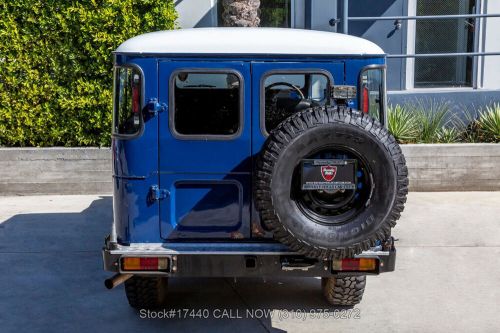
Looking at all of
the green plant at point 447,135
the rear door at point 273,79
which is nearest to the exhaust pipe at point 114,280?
the rear door at point 273,79

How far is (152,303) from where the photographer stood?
19.1 feet

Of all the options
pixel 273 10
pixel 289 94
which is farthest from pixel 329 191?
pixel 273 10

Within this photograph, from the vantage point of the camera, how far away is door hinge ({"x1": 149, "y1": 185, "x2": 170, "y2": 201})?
17.1 feet

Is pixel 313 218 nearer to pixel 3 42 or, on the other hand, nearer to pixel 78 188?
pixel 78 188

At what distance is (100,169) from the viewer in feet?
32.6

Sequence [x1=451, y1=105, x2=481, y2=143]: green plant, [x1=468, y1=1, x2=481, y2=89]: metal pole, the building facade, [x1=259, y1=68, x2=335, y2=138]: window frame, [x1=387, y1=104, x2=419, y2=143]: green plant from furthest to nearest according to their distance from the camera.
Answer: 1. [x1=468, y1=1, x2=481, y2=89]: metal pole
2. the building facade
3. [x1=451, y1=105, x2=481, y2=143]: green plant
4. [x1=387, y1=104, x2=419, y2=143]: green plant
5. [x1=259, y1=68, x2=335, y2=138]: window frame

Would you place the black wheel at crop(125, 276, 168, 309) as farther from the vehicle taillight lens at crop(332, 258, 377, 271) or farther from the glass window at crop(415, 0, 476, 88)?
the glass window at crop(415, 0, 476, 88)

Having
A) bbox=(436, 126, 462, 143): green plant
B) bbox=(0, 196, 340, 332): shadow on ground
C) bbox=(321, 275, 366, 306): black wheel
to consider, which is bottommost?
bbox=(0, 196, 340, 332): shadow on ground

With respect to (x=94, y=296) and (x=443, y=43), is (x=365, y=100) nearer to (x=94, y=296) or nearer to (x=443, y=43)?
(x=94, y=296)

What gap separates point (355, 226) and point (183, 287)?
213 cm

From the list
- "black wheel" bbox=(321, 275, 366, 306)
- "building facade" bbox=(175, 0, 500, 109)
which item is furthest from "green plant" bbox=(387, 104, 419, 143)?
"black wheel" bbox=(321, 275, 366, 306)

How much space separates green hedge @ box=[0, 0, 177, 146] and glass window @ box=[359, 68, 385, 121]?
5164 mm

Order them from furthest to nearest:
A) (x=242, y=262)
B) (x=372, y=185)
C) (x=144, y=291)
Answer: (x=144, y=291), (x=242, y=262), (x=372, y=185)

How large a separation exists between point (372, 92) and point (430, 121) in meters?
5.45
